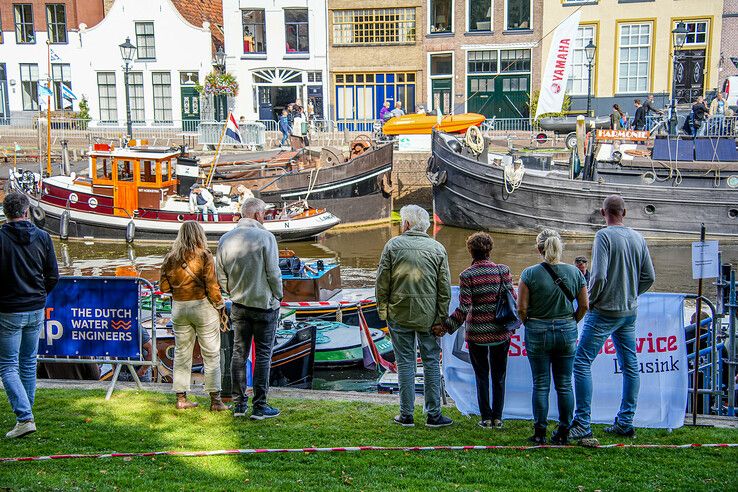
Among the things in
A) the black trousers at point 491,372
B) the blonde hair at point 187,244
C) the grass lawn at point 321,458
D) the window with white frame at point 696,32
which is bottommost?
the grass lawn at point 321,458

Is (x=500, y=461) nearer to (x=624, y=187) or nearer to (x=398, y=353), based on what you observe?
(x=398, y=353)

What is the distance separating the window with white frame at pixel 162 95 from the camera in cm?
4019

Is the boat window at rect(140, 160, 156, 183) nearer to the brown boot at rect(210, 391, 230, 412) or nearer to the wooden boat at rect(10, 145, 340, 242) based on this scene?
the wooden boat at rect(10, 145, 340, 242)

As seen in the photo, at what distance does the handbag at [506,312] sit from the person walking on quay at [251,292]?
5.76ft

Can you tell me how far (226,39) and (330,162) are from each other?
14566 millimetres

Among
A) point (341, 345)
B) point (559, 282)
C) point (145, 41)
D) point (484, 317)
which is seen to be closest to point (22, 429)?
point (484, 317)

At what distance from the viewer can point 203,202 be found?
24141 millimetres

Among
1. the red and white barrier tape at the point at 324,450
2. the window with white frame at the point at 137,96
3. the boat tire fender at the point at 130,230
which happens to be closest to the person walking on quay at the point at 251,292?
the red and white barrier tape at the point at 324,450

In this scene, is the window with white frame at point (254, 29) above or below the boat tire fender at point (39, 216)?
above

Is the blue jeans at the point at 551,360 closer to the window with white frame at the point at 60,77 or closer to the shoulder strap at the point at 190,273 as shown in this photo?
the shoulder strap at the point at 190,273

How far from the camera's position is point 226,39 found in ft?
129

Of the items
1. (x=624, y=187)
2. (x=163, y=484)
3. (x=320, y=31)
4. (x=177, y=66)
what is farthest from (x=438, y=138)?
(x=163, y=484)

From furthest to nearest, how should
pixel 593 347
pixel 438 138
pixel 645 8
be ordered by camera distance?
1. pixel 645 8
2. pixel 438 138
3. pixel 593 347

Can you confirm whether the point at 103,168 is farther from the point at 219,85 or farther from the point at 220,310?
the point at 220,310
